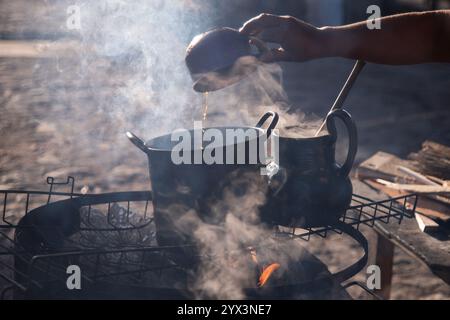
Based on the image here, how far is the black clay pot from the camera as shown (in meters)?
2.08

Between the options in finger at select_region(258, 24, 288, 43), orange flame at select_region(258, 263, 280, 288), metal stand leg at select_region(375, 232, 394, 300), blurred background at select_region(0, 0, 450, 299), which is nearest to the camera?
orange flame at select_region(258, 263, 280, 288)

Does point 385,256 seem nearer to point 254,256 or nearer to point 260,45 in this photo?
point 254,256

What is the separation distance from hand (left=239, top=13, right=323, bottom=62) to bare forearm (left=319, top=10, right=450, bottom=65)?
0.06 metres

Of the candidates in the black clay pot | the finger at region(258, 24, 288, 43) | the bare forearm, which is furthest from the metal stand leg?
the finger at region(258, 24, 288, 43)

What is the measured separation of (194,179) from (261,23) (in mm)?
664

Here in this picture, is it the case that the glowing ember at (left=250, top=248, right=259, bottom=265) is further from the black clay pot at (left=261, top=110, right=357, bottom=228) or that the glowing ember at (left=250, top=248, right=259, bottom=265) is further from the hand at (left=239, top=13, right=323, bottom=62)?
the hand at (left=239, top=13, right=323, bottom=62)

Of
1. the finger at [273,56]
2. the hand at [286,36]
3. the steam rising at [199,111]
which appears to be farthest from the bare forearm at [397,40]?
the steam rising at [199,111]

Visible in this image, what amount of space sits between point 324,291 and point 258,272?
271mm

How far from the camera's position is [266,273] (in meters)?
2.07

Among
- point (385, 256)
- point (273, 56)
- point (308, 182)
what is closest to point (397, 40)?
point (273, 56)

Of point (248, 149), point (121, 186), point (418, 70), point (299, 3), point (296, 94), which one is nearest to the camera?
point (248, 149)

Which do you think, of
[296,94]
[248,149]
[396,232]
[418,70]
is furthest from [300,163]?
[418,70]

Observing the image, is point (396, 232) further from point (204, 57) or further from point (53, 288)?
point (53, 288)

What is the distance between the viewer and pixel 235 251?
7.19 ft
